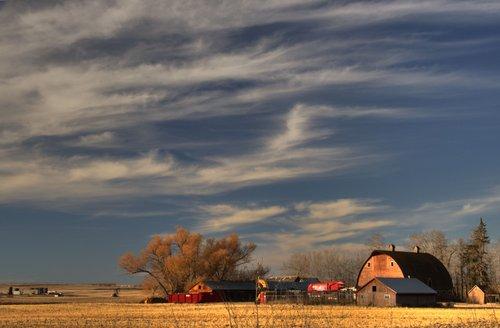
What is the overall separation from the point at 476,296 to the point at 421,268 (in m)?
9.25

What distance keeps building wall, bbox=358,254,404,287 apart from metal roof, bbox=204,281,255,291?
927 inches

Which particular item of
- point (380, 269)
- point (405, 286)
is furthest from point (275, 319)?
point (380, 269)

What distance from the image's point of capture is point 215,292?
108m

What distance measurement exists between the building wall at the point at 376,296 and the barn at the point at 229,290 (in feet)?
107

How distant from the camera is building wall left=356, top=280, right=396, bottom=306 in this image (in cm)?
7938

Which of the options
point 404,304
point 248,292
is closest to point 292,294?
point 404,304

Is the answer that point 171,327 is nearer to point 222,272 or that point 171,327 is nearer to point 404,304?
point 404,304

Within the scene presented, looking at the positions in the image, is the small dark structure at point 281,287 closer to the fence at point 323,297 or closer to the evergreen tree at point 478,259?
the fence at point 323,297

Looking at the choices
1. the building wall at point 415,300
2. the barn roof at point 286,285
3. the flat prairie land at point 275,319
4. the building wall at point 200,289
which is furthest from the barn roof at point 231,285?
the flat prairie land at point 275,319

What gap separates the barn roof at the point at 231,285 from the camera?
367 feet

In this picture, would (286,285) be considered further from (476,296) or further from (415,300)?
(415,300)

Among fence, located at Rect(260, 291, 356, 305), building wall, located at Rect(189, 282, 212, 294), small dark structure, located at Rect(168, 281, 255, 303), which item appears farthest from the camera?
building wall, located at Rect(189, 282, 212, 294)

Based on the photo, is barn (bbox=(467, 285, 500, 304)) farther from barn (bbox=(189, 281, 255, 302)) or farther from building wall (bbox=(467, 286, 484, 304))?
barn (bbox=(189, 281, 255, 302))

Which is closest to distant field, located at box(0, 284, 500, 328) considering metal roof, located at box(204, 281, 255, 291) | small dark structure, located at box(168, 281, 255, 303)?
small dark structure, located at box(168, 281, 255, 303)
